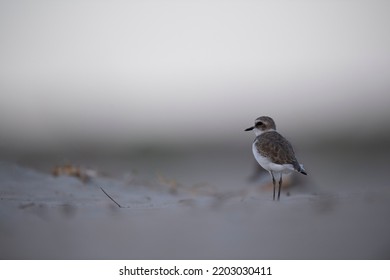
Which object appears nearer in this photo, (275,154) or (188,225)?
(188,225)

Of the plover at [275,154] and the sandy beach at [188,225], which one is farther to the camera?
the plover at [275,154]

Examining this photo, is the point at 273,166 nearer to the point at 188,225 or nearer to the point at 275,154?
the point at 275,154

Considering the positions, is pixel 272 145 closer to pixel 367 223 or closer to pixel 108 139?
pixel 367 223

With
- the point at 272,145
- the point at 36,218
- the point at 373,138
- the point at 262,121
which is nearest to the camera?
the point at 36,218

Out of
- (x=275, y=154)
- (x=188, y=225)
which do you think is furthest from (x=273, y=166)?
(x=188, y=225)

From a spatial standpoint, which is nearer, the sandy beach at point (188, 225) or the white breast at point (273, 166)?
the sandy beach at point (188, 225)

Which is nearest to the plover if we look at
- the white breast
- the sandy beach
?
the white breast

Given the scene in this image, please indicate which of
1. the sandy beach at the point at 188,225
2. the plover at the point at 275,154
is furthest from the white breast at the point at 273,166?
the sandy beach at the point at 188,225

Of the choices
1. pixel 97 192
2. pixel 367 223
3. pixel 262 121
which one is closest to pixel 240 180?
pixel 262 121

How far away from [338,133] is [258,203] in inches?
268

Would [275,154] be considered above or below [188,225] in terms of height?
above

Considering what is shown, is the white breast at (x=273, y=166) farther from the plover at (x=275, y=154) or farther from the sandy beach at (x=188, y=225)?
the sandy beach at (x=188, y=225)

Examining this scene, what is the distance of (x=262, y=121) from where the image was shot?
6773 mm

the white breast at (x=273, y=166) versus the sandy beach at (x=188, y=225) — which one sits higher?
the white breast at (x=273, y=166)
